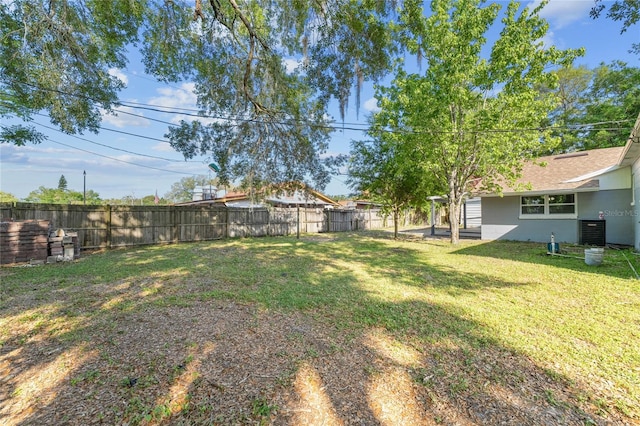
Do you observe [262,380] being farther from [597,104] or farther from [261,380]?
[597,104]

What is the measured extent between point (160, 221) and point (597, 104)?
26.8 metres

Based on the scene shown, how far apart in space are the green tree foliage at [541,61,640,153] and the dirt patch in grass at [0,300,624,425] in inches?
778

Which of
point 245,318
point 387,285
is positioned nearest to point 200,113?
point 245,318

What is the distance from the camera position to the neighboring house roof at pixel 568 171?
10.8m

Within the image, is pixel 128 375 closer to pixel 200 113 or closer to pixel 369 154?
pixel 200 113

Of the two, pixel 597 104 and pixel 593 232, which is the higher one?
pixel 597 104

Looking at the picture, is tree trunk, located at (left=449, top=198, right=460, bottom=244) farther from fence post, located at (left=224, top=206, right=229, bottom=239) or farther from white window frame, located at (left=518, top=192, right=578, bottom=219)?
fence post, located at (left=224, top=206, right=229, bottom=239)

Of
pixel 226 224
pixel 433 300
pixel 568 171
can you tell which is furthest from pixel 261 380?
pixel 568 171

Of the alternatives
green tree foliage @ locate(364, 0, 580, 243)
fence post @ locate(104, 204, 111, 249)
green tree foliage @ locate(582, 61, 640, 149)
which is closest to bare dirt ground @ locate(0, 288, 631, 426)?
fence post @ locate(104, 204, 111, 249)

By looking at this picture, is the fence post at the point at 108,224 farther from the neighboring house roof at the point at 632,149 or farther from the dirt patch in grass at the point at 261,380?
the neighboring house roof at the point at 632,149

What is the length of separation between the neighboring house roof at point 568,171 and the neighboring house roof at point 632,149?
1.40 meters

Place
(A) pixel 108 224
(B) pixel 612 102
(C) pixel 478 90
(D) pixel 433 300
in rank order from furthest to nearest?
(B) pixel 612 102, (C) pixel 478 90, (A) pixel 108 224, (D) pixel 433 300

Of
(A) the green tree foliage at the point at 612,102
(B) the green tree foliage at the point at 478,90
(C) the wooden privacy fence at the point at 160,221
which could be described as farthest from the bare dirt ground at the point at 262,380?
(A) the green tree foliage at the point at 612,102

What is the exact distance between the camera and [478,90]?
10672 millimetres
